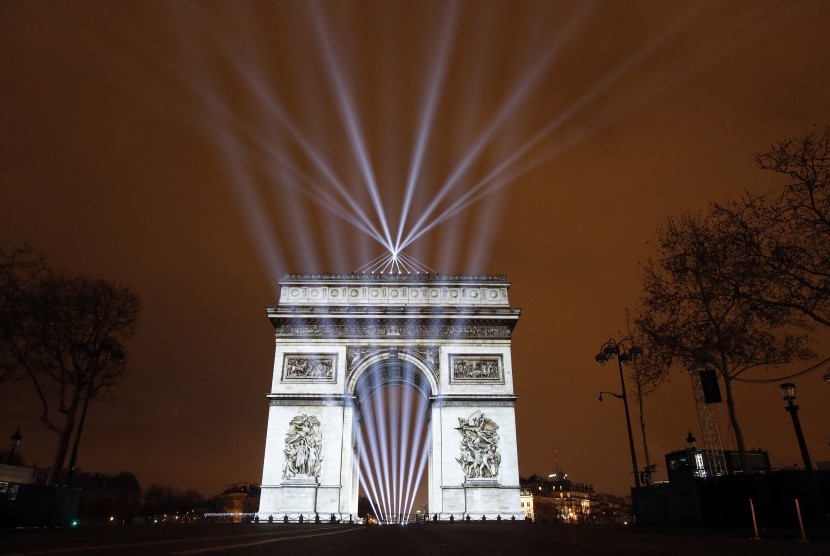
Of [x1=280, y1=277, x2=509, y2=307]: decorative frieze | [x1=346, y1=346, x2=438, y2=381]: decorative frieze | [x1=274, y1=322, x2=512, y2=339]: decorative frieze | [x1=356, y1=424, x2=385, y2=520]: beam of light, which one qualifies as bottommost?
[x1=356, y1=424, x2=385, y2=520]: beam of light

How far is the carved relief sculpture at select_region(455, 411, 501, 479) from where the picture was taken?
27797 millimetres

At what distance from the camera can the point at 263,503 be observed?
2681 cm

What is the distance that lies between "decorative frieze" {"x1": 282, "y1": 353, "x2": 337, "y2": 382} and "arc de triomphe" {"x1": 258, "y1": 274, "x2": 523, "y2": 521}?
0.05 meters

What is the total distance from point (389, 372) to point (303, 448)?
24.3ft

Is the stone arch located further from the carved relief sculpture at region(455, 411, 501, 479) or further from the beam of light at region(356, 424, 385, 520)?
the beam of light at region(356, 424, 385, 520)

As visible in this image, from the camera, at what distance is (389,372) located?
1315 inches

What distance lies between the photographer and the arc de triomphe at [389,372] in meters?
27.3

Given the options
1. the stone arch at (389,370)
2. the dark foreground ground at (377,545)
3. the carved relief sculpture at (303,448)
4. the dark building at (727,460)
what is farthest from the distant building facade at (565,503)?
the dark foreground ground at (377,545)

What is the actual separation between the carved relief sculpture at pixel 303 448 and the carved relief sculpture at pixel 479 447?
713 cm

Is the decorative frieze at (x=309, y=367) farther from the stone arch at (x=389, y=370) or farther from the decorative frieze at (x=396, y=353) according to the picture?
the stone arch at (x=389, y=370)

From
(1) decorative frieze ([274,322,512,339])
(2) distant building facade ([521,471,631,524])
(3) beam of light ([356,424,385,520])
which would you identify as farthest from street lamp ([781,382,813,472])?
(2) distant building facade ([521,471,631,524])

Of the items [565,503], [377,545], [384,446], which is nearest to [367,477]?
[384,446]

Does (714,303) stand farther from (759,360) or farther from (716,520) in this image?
(716,520)

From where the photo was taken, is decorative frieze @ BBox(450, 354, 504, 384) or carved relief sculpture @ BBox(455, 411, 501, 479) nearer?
carved relief sculpture @ BBox(455, 411, 501, 479)
